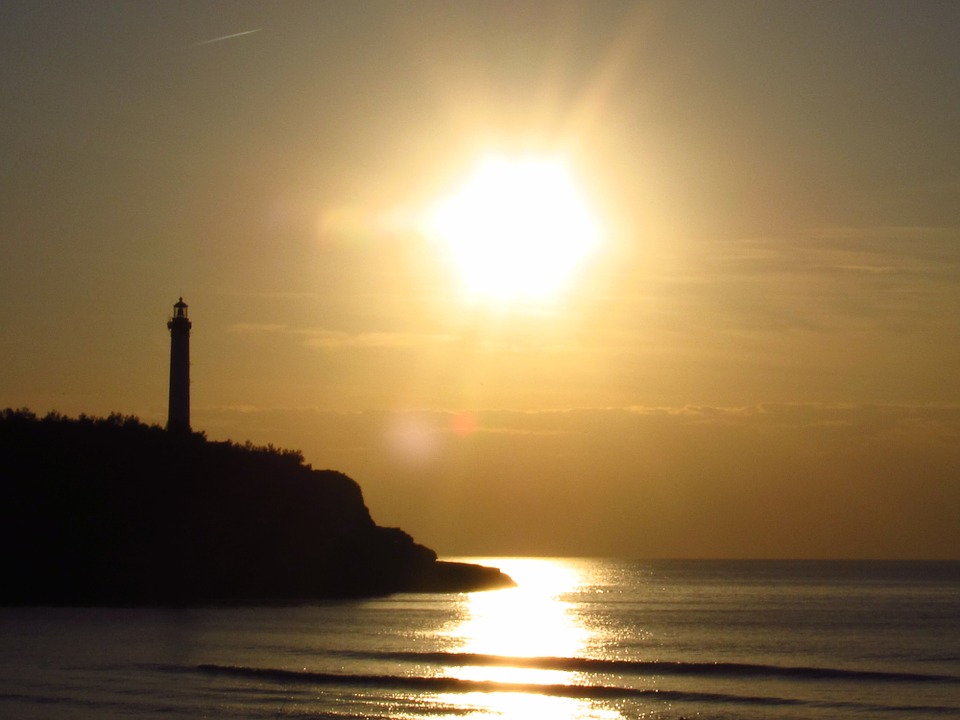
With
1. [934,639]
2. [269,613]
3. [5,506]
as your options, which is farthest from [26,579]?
[934,639]

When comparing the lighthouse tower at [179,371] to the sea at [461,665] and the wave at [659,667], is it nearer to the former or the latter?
the sea at [461,665]

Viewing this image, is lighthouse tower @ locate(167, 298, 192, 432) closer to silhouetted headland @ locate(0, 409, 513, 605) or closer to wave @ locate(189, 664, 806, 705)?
silhouetted headland @ locate(0, 409, 513, 605)

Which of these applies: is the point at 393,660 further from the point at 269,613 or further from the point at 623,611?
the point at 623,611

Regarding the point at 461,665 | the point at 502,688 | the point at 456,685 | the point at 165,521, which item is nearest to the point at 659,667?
the point at 461,665

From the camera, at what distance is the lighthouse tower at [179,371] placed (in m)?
77.2

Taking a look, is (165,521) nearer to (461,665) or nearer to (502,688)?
(461,665)

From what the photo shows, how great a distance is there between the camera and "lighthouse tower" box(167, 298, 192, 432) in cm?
7725

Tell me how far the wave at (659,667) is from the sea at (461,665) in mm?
106

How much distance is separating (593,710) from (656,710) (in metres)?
1.76

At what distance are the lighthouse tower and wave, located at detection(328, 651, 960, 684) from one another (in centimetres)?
3757

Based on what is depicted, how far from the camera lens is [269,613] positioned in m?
63.9

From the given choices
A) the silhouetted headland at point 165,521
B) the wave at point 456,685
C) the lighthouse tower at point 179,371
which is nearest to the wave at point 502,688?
the wave at point 456,685

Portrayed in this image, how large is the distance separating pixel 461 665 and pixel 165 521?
38519 millimetres

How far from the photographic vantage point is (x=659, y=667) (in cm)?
4228
